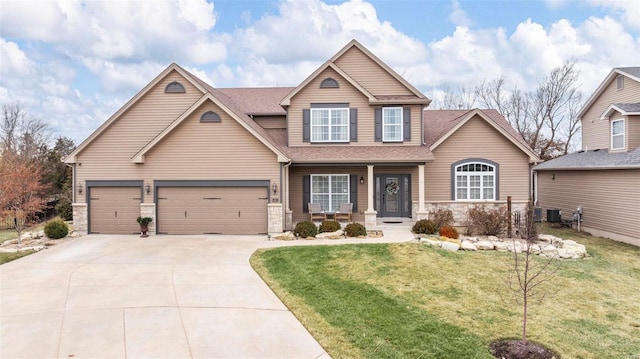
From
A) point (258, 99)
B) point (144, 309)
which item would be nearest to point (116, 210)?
point (258, 99)

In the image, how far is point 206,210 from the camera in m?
15.8

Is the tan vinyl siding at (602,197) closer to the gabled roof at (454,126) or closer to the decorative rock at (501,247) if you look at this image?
the gabled roof at (454,126)

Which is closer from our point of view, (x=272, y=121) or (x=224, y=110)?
(x=224, y=110)

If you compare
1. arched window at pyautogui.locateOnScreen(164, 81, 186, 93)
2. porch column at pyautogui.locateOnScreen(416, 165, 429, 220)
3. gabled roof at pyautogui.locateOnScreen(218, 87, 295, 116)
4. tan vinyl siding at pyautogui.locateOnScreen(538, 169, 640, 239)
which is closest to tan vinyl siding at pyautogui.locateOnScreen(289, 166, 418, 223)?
porch column at pyautogui.locateOnScreen(416, 165, 429, 220)

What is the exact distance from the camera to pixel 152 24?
1745 centimetres

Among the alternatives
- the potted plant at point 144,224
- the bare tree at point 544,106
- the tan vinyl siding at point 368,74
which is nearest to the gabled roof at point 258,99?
the tan vinyl siding at point 368,74

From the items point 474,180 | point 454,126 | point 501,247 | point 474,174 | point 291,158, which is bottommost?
point 501,247

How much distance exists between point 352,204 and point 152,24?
41.0ft

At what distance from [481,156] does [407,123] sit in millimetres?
3711

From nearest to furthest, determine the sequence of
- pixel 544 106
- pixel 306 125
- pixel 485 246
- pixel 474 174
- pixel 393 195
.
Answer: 1. pixel 485 246
2. pixel 474 174
3. pixel 306 125
4. pixel 393 195
5. pixel 544 106

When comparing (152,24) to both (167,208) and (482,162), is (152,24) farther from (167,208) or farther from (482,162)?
(482,162)

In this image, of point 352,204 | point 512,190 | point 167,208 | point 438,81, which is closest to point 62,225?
point 167,208

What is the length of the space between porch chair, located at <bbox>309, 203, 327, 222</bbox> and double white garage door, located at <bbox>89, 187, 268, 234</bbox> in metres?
2.22

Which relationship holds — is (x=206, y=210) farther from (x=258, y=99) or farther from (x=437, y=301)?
(x=437, y=301)
